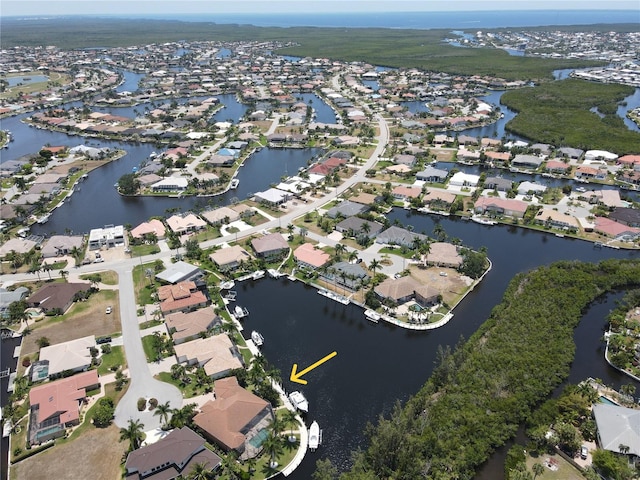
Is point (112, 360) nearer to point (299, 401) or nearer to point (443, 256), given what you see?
point (299, 401)

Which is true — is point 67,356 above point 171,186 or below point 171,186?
below

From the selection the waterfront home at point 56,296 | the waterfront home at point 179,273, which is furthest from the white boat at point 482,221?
the waterfront home at point 56,296

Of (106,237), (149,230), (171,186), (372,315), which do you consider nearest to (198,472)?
(372,315)

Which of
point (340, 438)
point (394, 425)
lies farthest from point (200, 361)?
point (394, 425)

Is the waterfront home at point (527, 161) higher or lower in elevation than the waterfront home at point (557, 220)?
higher

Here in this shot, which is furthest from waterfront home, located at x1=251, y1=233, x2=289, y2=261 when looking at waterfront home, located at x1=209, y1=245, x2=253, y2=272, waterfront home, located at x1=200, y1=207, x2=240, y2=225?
waterfront home, located at x1=200, y1=207, x2=240, y2=225

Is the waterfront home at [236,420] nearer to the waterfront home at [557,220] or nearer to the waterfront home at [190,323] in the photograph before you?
the waterfront home at [190,323]

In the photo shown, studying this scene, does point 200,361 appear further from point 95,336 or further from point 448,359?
point 448,359
